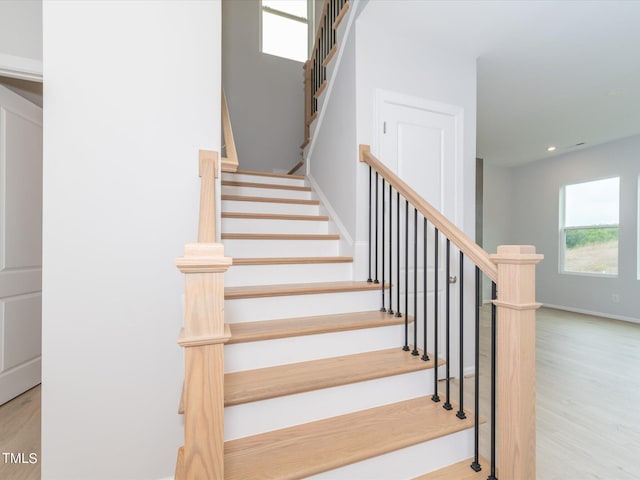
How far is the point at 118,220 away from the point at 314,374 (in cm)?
134

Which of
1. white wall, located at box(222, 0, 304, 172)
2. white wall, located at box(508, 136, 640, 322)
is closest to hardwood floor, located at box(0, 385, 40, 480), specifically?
white wall, located at box(222, 0, 304, 172)

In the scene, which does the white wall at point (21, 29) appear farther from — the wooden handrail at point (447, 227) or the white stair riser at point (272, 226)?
the wooden handrail at point (447, 227)

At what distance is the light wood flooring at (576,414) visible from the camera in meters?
1.73

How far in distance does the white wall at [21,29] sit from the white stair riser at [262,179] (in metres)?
1.49

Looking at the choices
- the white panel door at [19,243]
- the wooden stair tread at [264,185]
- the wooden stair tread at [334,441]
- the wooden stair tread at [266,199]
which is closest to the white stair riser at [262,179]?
the wooden stair tread at [264,185]

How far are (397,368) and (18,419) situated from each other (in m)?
2.61

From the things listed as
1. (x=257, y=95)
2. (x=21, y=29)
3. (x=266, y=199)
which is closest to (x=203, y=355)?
(x=266, y=199)

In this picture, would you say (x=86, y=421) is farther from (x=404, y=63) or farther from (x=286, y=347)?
(x=404, y=63)

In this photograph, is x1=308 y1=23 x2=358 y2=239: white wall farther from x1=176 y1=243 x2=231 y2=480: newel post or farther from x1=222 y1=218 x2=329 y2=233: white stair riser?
x1=176 y1=243 x2=231 y2=480: newel post

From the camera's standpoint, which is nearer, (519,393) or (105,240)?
(519,393)

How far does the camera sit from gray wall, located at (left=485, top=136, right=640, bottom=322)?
4.74 meters

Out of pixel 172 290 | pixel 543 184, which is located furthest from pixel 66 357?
pixel 543 184

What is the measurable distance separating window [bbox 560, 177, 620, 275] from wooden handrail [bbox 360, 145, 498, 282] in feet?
16.3

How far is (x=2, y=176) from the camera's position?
2430 mm
